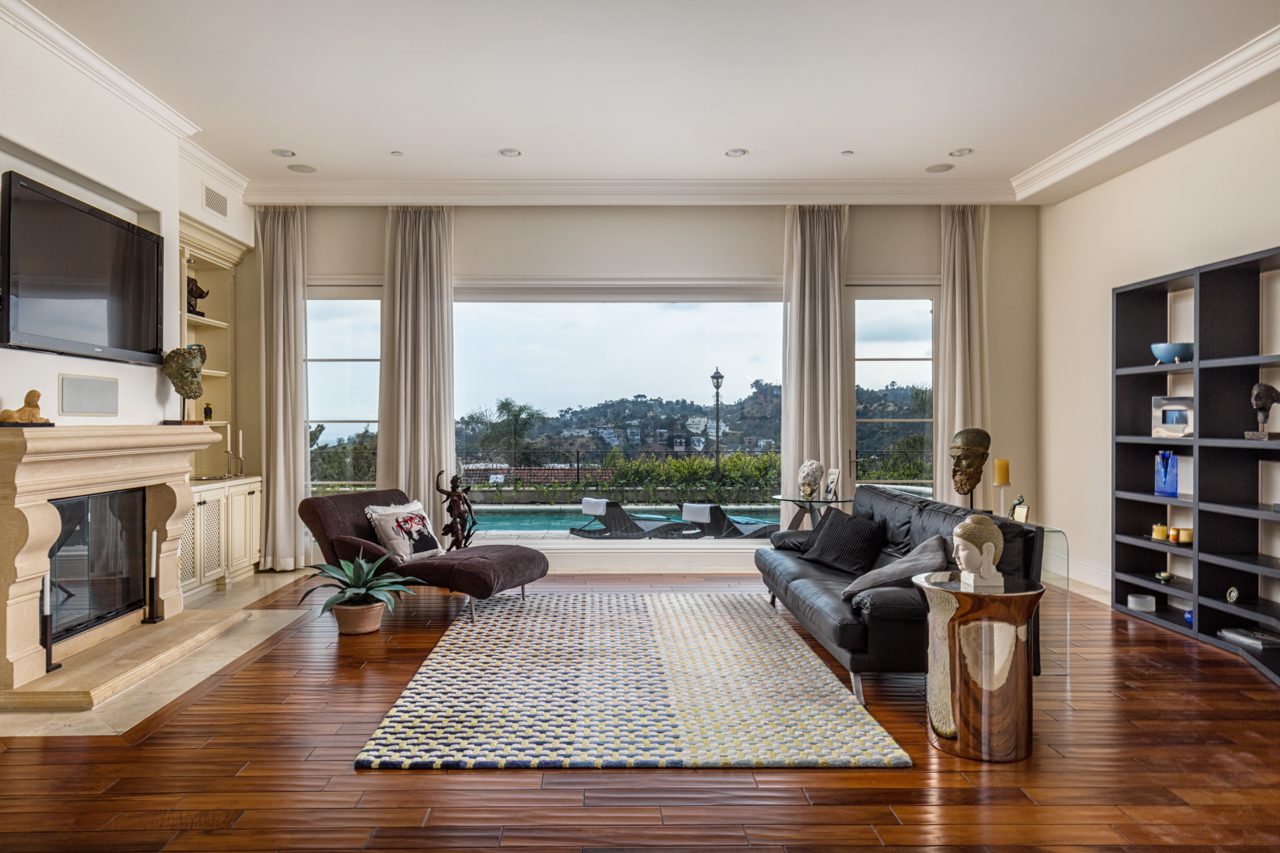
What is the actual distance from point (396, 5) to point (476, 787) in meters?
3.29

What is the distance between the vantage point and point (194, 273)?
6480 millimetres

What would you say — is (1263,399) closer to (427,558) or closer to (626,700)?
(626,700)

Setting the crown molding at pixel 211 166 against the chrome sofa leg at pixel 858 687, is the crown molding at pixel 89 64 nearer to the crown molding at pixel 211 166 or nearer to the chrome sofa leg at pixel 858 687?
the crown molding at pixel 211 166

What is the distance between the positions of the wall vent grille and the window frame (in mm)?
4869

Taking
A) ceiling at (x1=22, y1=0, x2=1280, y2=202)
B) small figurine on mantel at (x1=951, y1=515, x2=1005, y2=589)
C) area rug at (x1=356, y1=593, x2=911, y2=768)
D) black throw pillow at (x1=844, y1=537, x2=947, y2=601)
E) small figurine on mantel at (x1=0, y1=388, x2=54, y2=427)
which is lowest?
area rug at (x1=356, y1=593, x2=911, y2=768)

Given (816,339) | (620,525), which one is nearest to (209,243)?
(620,525)

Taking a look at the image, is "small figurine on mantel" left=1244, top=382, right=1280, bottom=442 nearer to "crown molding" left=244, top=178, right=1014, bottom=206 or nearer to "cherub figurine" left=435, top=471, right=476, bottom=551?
"crown molding" left=244, top=178, right=1014, bottom=206

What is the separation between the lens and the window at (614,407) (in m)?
6.89

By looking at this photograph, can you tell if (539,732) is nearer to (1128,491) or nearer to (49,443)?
(49,443)

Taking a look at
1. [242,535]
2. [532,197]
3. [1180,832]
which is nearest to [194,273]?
[242,535]

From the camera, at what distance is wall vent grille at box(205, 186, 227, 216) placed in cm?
581

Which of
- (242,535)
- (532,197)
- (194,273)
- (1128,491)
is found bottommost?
(242,535)

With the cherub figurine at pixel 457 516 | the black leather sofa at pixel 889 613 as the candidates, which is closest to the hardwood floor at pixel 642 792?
the black leather sofa at pixel 889 613

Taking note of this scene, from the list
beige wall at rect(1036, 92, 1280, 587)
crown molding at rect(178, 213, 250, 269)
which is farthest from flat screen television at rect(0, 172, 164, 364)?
beige wall at rect(1036, 92, 1280, 587)
